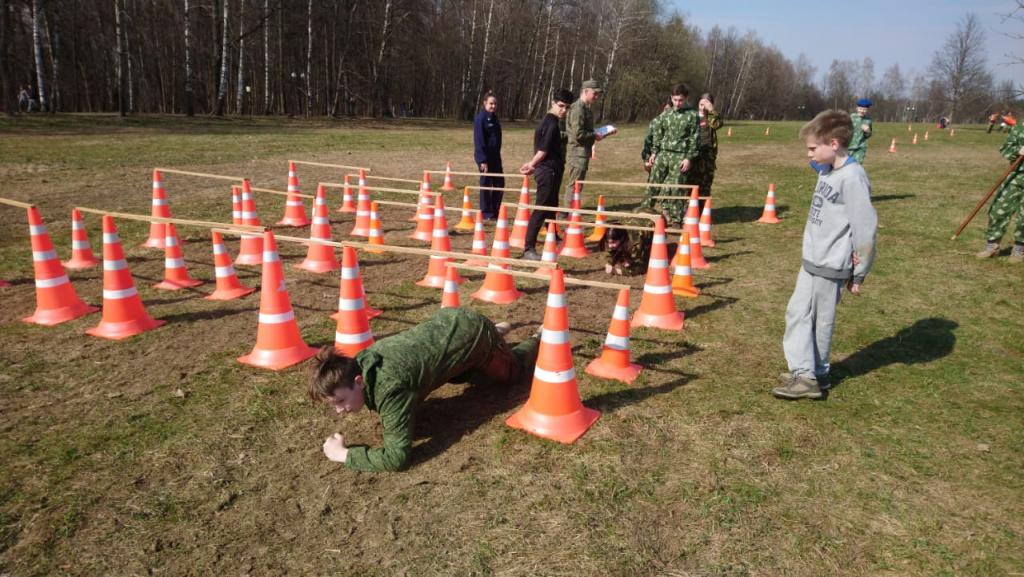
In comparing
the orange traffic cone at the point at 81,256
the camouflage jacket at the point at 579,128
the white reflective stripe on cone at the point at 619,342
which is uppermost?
the camouflage jacket at the point at 579,128

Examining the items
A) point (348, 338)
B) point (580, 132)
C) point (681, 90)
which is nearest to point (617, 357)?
point (348, 338)

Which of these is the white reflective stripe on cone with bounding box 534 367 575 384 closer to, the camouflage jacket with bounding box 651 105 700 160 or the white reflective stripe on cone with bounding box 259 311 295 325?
the white reflective stripe on cone with bounding box 259 311 295 325

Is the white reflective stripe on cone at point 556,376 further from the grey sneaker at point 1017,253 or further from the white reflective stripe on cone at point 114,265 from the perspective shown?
the grey sneaker at point 1017,253

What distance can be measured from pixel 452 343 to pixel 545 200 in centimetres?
471

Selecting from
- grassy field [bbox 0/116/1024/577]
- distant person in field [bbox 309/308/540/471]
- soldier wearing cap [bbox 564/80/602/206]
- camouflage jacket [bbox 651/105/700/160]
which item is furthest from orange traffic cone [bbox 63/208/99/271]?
camouflage jacket [bbox 651/105/700/160]

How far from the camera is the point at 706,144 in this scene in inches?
390

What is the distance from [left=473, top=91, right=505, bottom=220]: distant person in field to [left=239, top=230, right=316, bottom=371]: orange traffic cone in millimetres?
5655

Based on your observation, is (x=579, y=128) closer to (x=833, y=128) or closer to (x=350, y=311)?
(x=833, y=128)

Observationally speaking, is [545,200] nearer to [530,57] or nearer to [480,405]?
[480,405]

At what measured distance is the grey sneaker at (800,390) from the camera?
4.28 m

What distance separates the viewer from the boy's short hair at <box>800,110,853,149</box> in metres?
3.87

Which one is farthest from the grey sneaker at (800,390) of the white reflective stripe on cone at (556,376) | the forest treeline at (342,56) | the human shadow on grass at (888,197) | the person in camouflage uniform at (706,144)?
the forest treeline at (342,56)

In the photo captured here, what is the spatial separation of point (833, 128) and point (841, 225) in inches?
25.7

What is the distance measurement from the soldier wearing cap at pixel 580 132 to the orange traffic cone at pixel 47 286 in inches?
255
